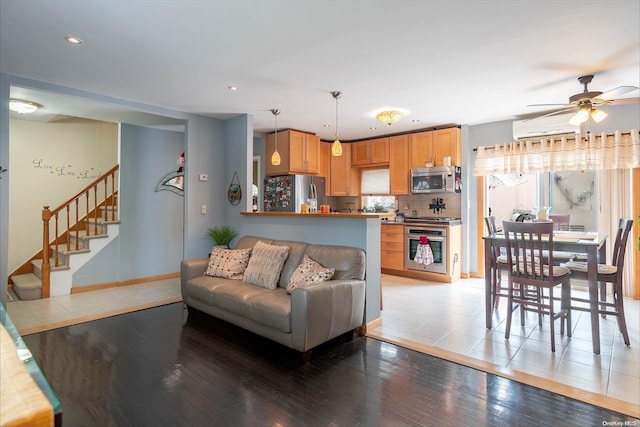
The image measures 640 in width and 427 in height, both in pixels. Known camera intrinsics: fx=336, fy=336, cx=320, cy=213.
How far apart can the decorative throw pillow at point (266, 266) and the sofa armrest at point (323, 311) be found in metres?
0.71

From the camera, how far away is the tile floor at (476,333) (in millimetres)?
2350

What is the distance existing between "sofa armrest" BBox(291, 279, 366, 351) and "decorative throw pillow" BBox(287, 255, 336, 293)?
185 millimetres

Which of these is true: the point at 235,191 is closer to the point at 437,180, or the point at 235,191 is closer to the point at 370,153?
the point at 370,153

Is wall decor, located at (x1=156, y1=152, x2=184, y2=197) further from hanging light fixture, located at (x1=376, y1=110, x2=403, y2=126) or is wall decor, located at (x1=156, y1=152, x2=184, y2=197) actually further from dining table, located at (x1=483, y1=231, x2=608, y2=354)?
dining table, located at (x1=483, y1=231, x2=608, y2=354)

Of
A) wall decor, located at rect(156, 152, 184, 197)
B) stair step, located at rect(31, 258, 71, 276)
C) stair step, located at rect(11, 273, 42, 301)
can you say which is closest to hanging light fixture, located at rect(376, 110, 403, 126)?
wall decor, located at rect(156, 152, 184, 197)

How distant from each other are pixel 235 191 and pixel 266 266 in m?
1.84

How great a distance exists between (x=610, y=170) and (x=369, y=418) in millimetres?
4683

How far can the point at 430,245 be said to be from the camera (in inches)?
211

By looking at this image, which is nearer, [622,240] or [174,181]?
[622,240]

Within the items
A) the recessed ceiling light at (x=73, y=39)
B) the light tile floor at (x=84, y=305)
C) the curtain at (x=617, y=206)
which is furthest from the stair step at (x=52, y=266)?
the curtain at (x=617, y=206)

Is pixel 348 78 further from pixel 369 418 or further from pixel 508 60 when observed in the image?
pixel 369 418

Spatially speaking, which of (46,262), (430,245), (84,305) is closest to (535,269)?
(430,245)

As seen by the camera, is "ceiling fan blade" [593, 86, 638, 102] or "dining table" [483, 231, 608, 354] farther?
"ceiling fan blade" [593, 86, 638, 102]

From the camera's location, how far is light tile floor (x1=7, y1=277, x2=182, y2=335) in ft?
11.4
